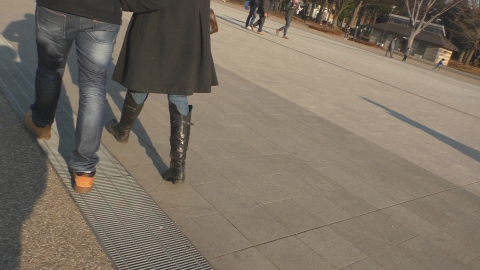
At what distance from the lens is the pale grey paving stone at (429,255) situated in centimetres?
317

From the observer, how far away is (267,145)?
4.88 metres

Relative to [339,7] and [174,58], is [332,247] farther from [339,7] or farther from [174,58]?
[339,7]

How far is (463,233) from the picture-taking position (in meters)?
3.81

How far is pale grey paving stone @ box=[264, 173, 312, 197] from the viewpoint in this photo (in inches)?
151

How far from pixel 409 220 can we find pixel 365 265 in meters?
1.08

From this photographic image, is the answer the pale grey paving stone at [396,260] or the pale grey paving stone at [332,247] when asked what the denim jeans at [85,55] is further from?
the pale grey paving stone at [396,260]

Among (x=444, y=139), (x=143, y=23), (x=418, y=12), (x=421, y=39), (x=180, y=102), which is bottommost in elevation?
(x=421, y=39)

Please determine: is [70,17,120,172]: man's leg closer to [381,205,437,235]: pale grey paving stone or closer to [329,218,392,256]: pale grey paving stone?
[329,218,392,256]: pale grey paving stone

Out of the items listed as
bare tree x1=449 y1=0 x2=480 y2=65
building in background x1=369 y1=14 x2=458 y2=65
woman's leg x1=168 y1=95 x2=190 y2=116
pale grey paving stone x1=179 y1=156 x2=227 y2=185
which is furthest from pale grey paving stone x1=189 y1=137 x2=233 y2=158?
bare tree x1=449 y1=0 x2=480 y2=65

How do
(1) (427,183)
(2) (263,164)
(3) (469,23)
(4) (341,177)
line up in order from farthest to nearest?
1. (3) (469,23)
2. (1) (427,183)
3. (4) (341,177)
4. (2) (263,164)

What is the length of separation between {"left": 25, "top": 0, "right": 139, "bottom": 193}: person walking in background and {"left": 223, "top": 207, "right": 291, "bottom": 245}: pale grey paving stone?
1050 millimetres

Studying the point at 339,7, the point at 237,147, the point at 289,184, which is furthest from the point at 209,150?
the point at 339,7

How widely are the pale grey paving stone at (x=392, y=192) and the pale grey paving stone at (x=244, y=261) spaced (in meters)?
1.96

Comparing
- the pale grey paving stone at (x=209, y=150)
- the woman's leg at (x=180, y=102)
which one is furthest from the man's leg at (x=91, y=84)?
the pale grey paving stone at (x=209, y=150)
